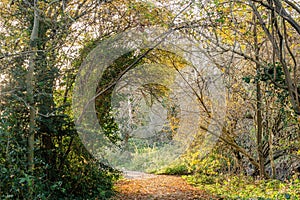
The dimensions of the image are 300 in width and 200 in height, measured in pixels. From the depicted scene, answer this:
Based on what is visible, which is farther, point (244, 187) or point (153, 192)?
point (244, 187)

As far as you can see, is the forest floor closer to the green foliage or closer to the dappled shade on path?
the dappled shade on path

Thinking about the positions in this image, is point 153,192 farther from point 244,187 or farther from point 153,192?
point 244,187

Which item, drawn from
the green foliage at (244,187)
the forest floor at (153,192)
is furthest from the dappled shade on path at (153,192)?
the green foliage at (244,187)

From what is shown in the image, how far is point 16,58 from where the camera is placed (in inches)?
139

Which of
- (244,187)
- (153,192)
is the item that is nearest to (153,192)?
(153,192)

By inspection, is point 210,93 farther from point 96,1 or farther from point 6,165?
point 6,165

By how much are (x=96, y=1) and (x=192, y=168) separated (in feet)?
17.5

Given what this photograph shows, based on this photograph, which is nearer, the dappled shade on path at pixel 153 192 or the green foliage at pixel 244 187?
the green foliage at pixel 244 187

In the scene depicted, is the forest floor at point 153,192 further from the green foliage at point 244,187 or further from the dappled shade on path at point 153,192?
the green foliage at point 244,187

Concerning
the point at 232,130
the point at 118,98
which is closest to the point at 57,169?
the point at 118,98

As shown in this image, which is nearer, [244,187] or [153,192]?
[153,192]

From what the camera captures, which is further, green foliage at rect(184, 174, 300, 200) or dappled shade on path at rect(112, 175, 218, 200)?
dappled shade on path at rect(112, 175, 218, 200)

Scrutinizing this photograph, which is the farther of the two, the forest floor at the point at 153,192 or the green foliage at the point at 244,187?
the forest floor at the point at 153,192

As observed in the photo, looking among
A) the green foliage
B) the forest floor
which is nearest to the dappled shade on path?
the forest floor
